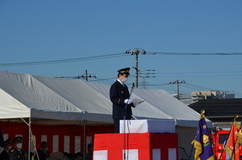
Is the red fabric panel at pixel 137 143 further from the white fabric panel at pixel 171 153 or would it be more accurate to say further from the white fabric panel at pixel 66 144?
the white fabric panel at pixel 66 144

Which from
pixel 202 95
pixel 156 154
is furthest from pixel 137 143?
pixel 202 95

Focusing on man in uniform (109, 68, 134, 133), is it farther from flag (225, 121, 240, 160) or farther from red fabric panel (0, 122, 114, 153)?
red fabric panel (0, 122, 114, 153)

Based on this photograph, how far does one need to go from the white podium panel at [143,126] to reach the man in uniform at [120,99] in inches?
30.8

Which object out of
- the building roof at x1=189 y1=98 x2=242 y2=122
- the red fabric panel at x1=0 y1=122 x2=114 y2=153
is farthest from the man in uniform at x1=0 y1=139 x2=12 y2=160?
the building roof at x1=189 y1=98 x2=242 y2=122

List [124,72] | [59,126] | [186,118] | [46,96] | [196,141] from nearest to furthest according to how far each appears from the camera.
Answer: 1. [196,141]
2. [124,72]
3. [46,96]
4. [59,126]
5. [186,118]

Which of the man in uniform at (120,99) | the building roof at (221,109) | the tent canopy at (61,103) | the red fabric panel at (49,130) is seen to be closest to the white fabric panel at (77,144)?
the red fabric panel at (49,130)

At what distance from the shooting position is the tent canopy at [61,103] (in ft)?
35.1

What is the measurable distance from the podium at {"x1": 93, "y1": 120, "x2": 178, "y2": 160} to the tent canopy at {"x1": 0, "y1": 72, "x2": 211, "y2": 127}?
4.02 meters

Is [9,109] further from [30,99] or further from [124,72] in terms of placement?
[124,72]

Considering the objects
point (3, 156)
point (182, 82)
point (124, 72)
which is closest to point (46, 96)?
point (3, 156)

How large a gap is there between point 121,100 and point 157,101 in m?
9.81

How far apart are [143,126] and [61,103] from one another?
18.8 feet

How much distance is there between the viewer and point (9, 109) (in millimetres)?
10664

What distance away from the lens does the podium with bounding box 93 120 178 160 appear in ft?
20.7
